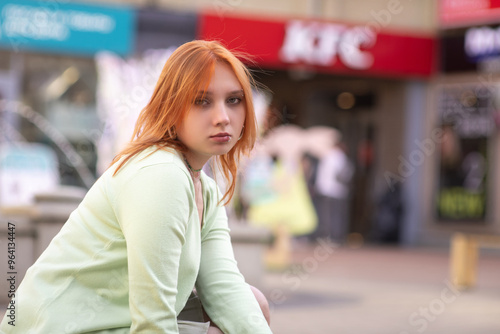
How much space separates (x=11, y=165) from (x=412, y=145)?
7084 mm

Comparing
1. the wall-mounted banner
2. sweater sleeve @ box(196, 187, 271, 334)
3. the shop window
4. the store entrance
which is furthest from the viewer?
the store entrance

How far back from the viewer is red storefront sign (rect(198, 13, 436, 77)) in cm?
1235

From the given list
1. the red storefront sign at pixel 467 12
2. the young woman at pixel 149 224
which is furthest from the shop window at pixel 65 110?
the young woman at pixel 149 224

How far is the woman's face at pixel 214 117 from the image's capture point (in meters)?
Answer: 1.85

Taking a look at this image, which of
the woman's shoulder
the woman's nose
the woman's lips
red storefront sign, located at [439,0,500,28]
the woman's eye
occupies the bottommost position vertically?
the woman's shoulder

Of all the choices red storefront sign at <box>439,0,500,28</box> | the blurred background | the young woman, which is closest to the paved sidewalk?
the blurred background

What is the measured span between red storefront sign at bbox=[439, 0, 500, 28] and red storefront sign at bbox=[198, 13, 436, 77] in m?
0.66

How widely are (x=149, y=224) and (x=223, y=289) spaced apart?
0.46 meters

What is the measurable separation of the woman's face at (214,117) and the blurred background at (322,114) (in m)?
6.19

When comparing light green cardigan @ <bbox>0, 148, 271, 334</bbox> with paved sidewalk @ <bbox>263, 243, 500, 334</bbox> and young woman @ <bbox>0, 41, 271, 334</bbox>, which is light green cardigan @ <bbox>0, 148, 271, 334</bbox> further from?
paved sidewalk @ <bbox>263, 243, 500, 334</bbox>

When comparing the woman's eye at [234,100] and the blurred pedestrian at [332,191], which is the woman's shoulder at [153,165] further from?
the blurred pedestrian at [332,191]

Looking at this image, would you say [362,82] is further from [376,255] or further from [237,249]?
[237,249]

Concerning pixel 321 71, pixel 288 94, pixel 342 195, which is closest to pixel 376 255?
pixel 342 195

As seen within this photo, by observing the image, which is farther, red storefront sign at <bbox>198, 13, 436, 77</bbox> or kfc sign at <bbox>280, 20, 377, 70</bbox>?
kfc sign at <bbox>280, 20, 377, 70</bbox>
